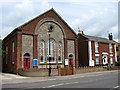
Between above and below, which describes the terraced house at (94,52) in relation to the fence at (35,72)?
above

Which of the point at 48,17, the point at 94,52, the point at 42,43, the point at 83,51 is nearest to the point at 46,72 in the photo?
the point at 42,43

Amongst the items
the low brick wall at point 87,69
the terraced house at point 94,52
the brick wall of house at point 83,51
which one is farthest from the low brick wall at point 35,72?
the brick wall of house at point 83,51

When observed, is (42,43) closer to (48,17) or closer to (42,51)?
(42,51)

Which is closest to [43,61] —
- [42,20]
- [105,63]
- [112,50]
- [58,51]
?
[58,51]

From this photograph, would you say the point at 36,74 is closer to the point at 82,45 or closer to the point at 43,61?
the point at 43,61

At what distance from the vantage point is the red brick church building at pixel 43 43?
925 inches

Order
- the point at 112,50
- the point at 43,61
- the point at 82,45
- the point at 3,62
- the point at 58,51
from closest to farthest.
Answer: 1. the point at 43,61
2. the point at 58,51
3. the point at 3,62
4. the point at 82,45
5. the point at 112,50

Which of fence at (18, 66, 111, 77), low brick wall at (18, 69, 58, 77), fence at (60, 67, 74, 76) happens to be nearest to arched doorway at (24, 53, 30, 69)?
fence at (18, 66, 111, 77)

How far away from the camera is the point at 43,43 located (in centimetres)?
2623

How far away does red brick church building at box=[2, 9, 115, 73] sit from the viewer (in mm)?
23500

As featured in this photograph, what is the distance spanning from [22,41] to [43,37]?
13.5 ft

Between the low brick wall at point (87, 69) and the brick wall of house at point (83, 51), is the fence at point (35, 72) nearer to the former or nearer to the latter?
the low brick wall at point (87, 69)

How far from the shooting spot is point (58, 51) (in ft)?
91.7

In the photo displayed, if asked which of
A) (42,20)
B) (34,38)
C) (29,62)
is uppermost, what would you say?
(42,20)
